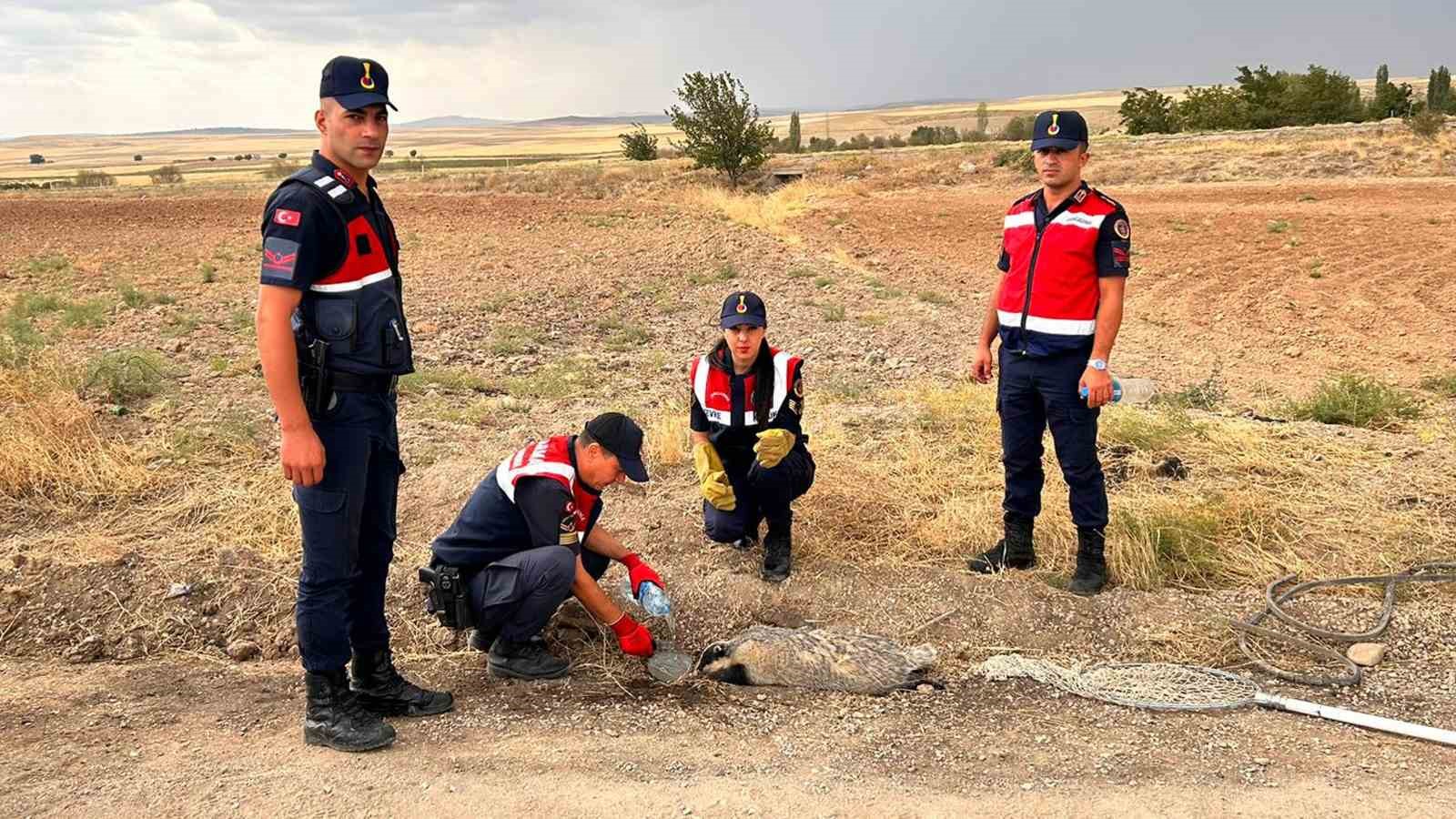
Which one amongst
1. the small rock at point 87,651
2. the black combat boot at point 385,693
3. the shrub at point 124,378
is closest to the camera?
the black combat boot at point 385,693

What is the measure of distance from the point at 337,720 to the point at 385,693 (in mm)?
271

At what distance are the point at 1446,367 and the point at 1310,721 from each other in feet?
21.2

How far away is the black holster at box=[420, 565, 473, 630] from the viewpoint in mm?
3795

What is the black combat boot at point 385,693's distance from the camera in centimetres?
357

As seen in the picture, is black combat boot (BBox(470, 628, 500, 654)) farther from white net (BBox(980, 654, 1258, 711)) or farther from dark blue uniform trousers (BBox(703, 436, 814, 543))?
white net (BBox(980, 654, 1258, 711))

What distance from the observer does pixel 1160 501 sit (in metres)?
5.25

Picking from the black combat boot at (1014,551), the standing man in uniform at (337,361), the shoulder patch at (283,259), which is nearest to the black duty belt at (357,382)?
the standing man in uniform at (337,361)

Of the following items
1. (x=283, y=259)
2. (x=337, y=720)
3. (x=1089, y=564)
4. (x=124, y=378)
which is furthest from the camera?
(x=124, y=378)

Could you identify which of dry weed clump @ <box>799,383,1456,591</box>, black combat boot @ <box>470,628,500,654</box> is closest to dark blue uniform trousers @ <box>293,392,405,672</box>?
black combat boot @ <box>470,628,500,654</box>

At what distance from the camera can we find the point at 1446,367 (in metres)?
8.52

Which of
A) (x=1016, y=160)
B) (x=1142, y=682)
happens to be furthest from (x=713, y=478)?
(x=1016, y=160)

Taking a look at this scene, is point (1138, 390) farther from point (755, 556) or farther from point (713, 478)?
point (713, 478)

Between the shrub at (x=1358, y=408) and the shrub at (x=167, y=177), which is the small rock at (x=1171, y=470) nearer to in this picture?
the shrub at (x=1358, y=408)

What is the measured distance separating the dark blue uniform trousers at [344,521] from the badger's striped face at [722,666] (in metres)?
1.28
